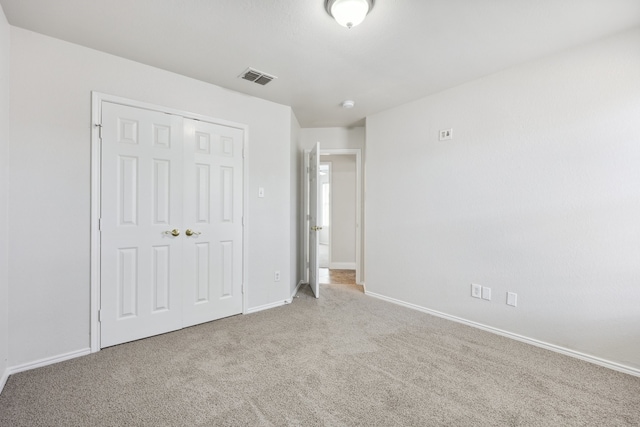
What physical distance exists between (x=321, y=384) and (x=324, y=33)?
2.43 meters

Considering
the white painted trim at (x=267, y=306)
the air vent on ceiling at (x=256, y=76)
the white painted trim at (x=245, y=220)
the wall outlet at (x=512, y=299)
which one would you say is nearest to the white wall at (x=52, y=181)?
the air vent on ceiling at (x=256, y=76)

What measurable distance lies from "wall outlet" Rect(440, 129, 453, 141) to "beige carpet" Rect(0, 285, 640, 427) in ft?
6.55

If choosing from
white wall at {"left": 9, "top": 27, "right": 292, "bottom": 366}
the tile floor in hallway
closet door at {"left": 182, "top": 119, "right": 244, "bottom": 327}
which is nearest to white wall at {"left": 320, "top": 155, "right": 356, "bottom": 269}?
the tile floor in hallway

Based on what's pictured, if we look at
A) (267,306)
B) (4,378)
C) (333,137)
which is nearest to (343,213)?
(333,137)

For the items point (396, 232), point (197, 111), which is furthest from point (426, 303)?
point (197, 111)

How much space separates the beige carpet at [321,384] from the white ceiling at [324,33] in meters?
2.41

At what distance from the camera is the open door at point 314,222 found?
3.59m

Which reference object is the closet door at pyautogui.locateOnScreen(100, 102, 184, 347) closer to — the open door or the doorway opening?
the open door

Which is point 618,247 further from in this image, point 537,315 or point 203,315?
point 203,315

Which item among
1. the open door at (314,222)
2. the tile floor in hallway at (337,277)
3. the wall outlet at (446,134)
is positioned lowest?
the tile floor in hallway at (337,277)

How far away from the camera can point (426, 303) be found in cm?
308

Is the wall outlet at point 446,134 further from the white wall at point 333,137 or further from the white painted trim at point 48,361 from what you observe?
the white painted trim at point 48,361

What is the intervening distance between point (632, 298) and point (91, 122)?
4278 millimetres

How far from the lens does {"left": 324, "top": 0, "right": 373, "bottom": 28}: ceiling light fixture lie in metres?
1.56
